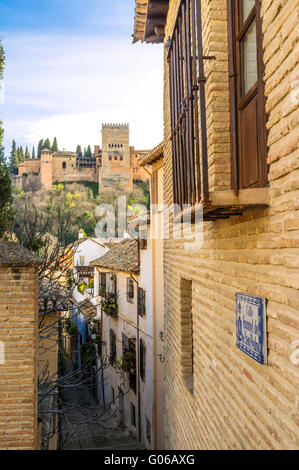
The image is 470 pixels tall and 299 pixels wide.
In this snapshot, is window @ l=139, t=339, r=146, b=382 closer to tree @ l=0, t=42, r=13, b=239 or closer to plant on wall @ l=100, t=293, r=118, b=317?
plant on wall @ l=100, t=293, r=118, b=317

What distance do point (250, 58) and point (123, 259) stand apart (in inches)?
492

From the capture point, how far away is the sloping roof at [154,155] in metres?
9.01

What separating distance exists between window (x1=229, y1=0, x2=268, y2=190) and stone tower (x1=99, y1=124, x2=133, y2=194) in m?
71.9

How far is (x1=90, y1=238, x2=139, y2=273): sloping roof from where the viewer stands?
13.4 m

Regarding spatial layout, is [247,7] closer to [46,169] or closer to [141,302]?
[141,302]

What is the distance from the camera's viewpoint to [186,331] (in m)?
5.29

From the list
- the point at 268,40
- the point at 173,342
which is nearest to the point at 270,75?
the point at 268,40

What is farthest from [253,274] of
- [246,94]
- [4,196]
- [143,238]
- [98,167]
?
[98,167]

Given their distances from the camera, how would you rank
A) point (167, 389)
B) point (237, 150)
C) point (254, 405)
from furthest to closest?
point (167, 389) < point (237, 150) < point (254, 405)

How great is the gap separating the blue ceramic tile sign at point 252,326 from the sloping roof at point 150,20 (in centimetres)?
541

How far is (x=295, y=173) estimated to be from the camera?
191cm

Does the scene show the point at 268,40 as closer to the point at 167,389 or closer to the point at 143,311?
the point at 167,389

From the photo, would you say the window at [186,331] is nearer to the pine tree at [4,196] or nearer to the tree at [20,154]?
the pine tree at [4,196]
